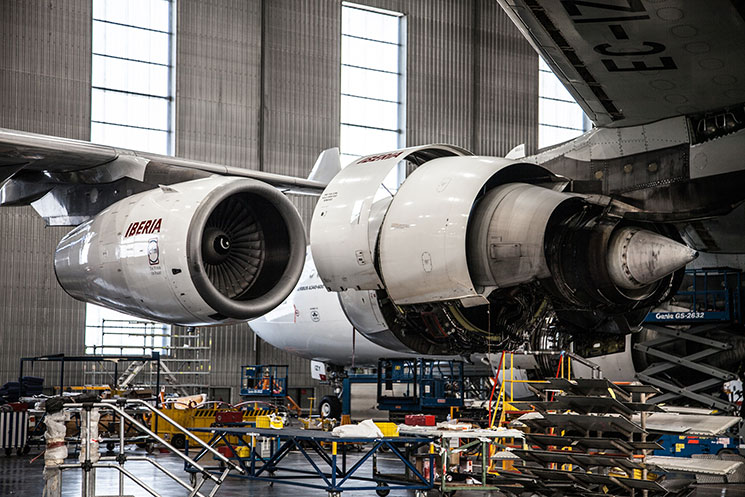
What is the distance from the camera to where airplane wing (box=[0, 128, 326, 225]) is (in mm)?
10180

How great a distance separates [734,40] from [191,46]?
2710 cm

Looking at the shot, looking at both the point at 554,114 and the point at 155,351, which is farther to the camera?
the point at 554,114

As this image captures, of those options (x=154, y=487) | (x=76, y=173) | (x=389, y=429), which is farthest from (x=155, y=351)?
(x=76, y=173)

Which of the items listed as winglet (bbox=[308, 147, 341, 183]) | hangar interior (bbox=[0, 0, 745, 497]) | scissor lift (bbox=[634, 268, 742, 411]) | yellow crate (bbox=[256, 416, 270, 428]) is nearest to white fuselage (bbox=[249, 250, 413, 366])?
hangar interior (bbox=[0, 0, 745, 497])

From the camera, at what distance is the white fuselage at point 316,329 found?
22.7 m

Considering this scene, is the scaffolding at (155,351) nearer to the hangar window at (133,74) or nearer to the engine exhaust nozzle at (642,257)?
the hangar window at (133,74)

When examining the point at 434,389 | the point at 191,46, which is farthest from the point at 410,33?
the point at 434,389

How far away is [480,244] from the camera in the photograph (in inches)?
332

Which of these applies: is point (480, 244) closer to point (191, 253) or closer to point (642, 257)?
point (642, 257)

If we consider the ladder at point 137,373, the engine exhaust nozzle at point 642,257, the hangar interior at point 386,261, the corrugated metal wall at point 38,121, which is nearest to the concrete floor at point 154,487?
the hangar interior at point 386,261

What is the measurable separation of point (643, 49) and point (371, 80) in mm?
28664

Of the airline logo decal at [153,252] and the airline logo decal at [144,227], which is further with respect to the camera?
the airline logo decal at [144,227]

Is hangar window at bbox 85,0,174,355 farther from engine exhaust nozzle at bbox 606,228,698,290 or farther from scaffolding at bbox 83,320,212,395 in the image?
engine exhaust nozzle at bbox 606,228,698,290

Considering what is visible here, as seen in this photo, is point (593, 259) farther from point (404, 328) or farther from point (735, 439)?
point (735, 439)
